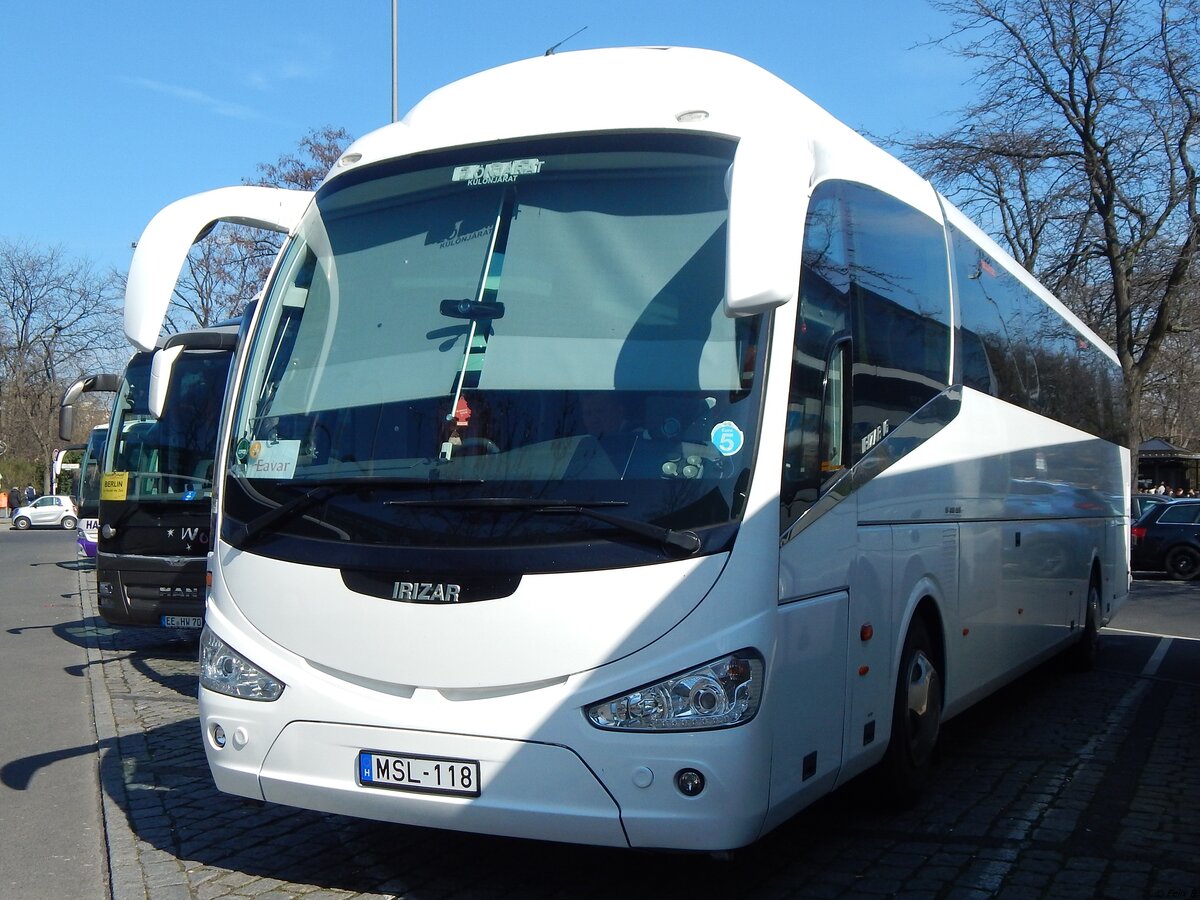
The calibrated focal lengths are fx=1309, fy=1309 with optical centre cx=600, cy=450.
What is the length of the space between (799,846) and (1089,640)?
7.36 meters

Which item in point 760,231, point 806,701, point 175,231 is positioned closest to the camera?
point 760,231

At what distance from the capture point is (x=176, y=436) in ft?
41.9

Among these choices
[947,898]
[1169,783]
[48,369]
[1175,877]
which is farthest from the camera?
[48,369]

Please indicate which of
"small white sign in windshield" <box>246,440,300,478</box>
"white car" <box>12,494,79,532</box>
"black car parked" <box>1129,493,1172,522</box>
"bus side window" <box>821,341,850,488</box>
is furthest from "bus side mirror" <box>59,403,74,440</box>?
"white car" <box>12,494,79,532</box>

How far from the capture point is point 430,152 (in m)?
5.67

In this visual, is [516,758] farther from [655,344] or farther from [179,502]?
[179,502]

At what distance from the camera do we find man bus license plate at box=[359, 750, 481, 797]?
476 cm

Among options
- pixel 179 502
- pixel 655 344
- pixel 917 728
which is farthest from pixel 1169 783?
pixel 179 502

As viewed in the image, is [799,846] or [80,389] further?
[80,389]

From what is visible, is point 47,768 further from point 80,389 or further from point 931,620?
point 80,389

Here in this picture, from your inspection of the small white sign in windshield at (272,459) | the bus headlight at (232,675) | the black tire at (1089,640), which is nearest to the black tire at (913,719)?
the bus headlight at (232,675)

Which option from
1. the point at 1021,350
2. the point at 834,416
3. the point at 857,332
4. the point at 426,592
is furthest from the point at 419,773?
the point at 1021,350

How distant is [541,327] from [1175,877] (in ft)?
11.8

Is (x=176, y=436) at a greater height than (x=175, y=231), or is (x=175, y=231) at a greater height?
(x=175, y=231)
